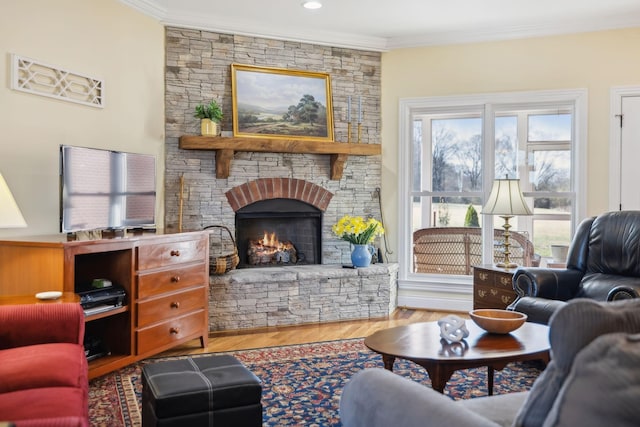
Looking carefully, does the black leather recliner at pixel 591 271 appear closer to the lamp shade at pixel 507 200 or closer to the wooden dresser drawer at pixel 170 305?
the lamp shade at pixel 507 200

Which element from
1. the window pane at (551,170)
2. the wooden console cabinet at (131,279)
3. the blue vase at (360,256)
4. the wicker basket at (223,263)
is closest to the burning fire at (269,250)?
the wicker basket at (223,263)

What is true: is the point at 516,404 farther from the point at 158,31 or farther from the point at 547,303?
the point at 158,31

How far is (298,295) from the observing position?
15.9 feet

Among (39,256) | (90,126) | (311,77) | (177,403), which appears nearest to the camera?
(177,403)

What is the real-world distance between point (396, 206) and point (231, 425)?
3.69m

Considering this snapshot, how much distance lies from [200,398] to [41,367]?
0.59m

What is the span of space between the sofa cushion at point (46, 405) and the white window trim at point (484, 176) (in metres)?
4.00

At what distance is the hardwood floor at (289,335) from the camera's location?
4.15 meters

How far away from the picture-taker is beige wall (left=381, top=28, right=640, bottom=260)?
4879 mm

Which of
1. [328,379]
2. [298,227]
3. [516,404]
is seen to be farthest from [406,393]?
[298,227]

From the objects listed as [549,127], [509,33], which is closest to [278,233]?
[549,127]

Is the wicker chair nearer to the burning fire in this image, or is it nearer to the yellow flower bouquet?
the yellow flower bouquet

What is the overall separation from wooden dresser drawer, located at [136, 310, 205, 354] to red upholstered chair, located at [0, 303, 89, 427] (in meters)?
1.11

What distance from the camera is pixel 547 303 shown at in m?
3.39
